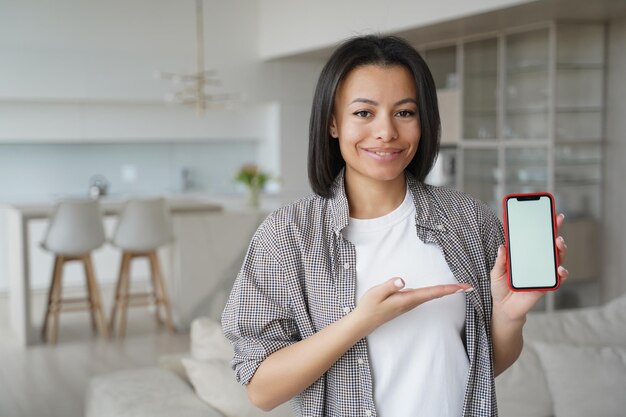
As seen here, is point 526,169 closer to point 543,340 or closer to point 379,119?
point 543,340

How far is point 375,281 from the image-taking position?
1343 mm

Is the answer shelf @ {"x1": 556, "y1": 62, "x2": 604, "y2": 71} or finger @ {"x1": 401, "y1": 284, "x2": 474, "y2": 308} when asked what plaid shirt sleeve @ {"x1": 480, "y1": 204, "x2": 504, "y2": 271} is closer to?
finger @ {"x1": 401, "y1": 284, "x2": 474, "y2": 308}

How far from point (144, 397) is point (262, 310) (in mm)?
1567

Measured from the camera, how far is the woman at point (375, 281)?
1322 millimetres

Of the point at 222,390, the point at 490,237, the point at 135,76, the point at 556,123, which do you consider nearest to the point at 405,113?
the point at 490,237

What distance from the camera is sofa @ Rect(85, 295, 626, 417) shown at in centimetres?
270

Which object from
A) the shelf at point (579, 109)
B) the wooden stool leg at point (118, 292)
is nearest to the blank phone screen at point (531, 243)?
the shelf at point (579, 109)

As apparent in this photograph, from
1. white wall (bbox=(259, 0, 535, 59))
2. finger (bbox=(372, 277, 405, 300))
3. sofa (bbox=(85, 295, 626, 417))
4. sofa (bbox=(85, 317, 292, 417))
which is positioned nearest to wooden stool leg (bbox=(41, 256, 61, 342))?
white wall (bbox=(259, 0, 535, 59))

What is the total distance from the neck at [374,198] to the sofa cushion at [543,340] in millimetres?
1869

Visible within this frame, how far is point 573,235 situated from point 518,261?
5606 millimetres

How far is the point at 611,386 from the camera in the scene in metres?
3.01

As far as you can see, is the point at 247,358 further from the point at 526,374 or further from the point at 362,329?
the point at 526,374

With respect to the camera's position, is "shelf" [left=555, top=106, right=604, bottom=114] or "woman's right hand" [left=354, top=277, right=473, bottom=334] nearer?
"woman's right hand" [left=354, top=277, right=473, bottom=334]

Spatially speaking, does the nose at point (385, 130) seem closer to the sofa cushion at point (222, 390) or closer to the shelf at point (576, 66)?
the sofa cushion at point (222, 390)
